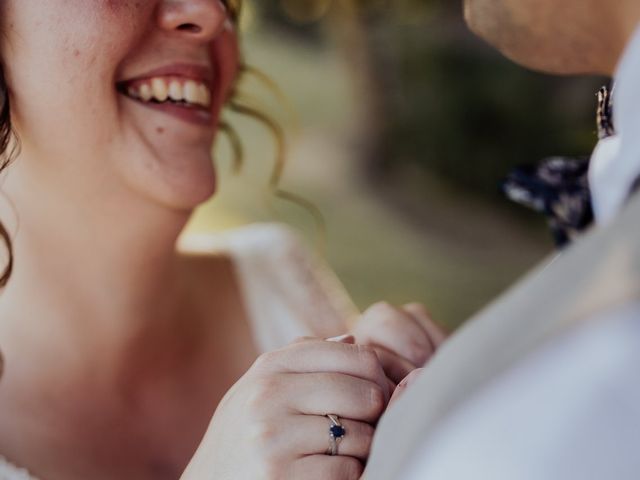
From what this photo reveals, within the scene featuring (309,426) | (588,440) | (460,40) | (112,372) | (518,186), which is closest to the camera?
(588,440)

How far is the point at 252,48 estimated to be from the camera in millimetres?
8766

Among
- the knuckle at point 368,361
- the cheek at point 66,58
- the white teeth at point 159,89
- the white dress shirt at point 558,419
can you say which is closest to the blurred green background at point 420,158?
the white teeth at point 159,89

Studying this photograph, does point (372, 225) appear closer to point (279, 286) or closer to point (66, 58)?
point (279, 286)

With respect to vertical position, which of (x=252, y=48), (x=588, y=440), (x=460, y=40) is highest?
(x=252, y=48)

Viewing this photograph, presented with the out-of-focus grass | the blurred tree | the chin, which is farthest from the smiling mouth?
the blurred tree

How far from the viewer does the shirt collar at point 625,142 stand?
31.9 inches

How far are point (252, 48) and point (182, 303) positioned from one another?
22.8ft

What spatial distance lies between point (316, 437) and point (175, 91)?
0.87 m

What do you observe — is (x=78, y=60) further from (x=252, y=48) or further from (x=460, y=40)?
(x=252, y=48)

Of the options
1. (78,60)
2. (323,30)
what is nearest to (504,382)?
(78,60)

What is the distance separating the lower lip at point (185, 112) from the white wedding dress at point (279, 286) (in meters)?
0.58

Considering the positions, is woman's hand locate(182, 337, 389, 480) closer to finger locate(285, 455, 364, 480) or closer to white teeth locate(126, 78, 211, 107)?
finger locate(285, 455, 364, 480)

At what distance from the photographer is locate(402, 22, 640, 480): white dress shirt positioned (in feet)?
2.24

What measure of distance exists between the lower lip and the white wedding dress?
22.7 inches
